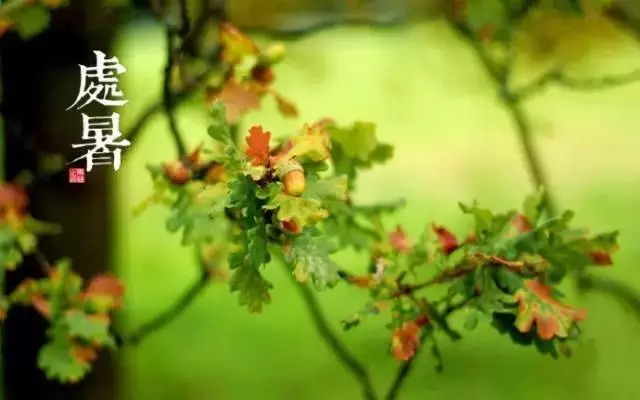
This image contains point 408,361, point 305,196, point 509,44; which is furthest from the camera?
point 509,44

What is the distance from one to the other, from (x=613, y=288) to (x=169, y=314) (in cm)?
45

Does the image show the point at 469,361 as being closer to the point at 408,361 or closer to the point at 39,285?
the point at 408,361

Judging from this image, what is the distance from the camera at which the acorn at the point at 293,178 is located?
1.88ft

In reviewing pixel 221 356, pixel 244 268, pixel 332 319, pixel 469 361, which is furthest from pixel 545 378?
pixel 244 268

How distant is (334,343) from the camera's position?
93 centimetres

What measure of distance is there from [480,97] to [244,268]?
464 mm

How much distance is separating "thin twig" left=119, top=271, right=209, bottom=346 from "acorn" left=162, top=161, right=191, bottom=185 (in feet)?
0.65

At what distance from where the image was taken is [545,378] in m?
0.97

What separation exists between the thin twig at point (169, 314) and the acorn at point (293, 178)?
0.35 metres

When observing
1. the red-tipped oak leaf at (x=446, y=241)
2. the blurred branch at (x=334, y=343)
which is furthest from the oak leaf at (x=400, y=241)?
the blurred branch at (x=334, y=343)

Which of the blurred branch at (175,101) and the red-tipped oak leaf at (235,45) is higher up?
the red-tipped oak leaf at (235,45)

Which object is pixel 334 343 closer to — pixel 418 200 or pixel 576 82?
pixel 418 200

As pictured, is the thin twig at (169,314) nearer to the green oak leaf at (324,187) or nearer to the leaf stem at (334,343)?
the leaf stem at (334,343)

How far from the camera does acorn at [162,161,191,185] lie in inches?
28.8
